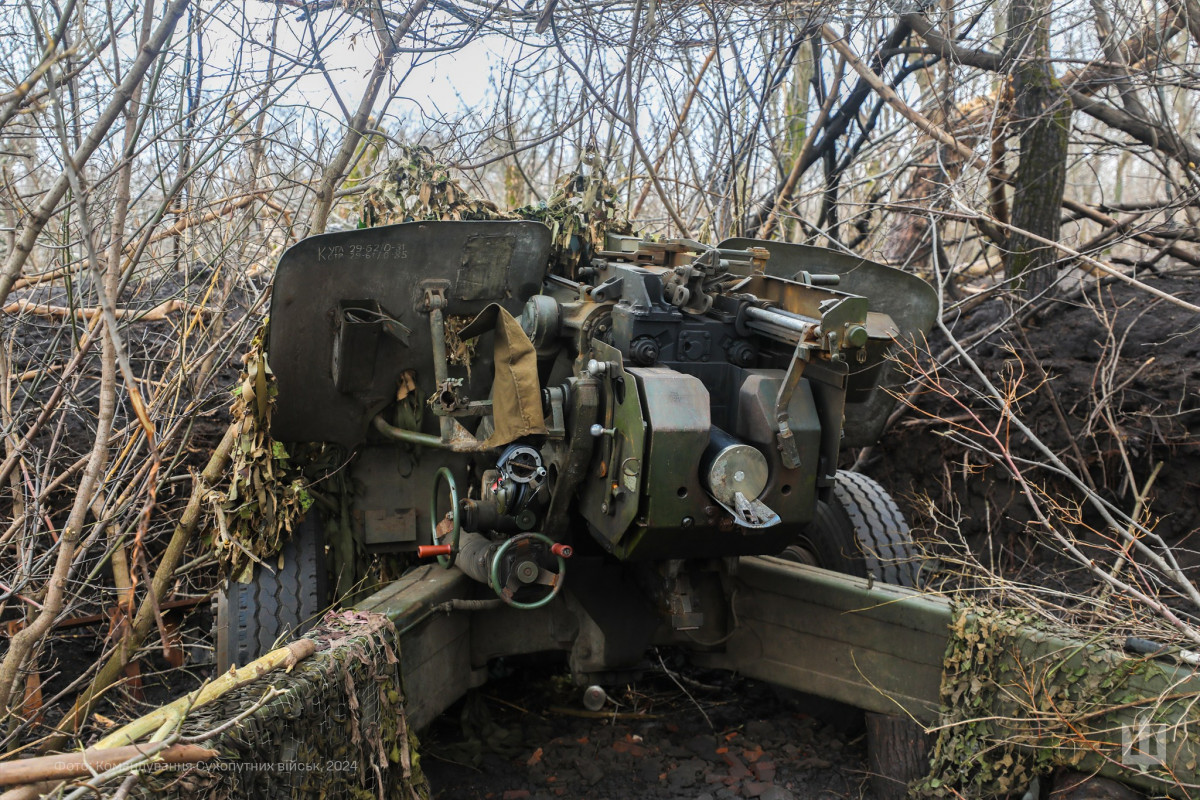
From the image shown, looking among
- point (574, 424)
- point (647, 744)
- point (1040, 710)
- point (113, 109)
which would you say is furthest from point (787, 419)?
point (113, 109)

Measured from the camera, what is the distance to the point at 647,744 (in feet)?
13.9

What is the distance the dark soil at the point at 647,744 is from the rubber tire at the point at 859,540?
64 cm

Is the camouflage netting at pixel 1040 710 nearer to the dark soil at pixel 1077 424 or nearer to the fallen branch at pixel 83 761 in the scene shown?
the dark soil at pixel 1077 424

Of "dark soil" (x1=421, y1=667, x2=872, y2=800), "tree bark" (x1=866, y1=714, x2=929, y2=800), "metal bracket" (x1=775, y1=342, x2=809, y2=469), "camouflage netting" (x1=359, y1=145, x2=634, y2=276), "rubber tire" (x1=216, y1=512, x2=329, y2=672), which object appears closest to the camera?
"metal bracket" (x1=775, y1=342, x2=809, y2=469)

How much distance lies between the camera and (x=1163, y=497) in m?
5.47

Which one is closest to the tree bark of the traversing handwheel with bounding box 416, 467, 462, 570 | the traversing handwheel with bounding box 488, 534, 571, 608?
the traversing handwheel with bounding box 488, 534, 571, 608

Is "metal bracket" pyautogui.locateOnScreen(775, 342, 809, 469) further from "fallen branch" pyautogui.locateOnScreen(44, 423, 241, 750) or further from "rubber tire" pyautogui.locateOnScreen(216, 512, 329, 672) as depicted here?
"fallen branch" pyautogui.locateOnScreen(44, 423, 241, 750)

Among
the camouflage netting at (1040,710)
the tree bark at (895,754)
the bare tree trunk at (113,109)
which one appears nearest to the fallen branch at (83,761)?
the bare tree trunk at (113,109)

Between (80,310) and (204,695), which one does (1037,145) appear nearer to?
(80,310)

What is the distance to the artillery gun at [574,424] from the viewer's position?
3186mm

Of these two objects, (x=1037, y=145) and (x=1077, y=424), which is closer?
(x=1077, y=424)

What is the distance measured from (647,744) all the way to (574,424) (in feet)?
5.27

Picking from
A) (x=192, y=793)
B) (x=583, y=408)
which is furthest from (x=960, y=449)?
(x=192, y=793)

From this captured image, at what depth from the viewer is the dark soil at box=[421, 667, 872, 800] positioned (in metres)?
3.87
